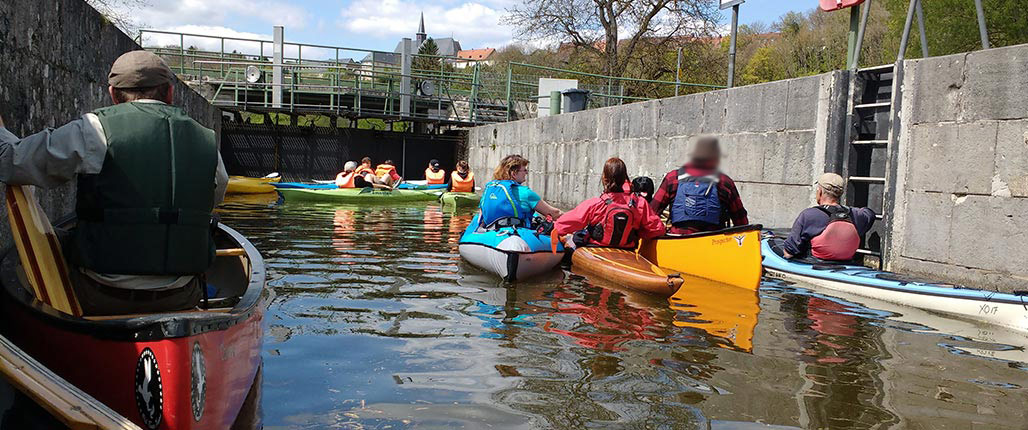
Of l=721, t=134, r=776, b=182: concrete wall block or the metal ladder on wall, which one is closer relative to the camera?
the metal ladder on wall

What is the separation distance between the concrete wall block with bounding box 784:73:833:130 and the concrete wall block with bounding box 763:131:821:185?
0.12 meters

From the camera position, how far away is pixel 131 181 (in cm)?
303

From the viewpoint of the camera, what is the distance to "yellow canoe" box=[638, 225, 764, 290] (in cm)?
747

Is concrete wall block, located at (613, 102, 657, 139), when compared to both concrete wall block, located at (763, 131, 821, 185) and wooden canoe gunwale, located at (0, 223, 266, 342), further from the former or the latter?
wooden canoe gunwale, located at (0, 223, 266, 342)

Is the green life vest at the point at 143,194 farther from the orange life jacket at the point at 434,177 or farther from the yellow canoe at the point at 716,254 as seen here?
the orange life jacket at the point at 434,177

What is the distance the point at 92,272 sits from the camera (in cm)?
320

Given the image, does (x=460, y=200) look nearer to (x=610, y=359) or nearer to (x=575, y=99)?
(x=575, y=99)

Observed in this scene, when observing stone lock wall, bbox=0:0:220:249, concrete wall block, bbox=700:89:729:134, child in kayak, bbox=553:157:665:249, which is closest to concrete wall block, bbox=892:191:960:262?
child in kayak, bbox=553:157:665:249

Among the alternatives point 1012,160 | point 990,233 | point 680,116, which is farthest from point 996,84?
point 680,116

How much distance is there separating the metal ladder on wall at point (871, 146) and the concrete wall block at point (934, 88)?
0.26 m

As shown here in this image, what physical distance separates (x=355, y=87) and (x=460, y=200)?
8.73 meters

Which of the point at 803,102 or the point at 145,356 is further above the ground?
the point at 803,102

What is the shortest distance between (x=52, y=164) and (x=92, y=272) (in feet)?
1.55

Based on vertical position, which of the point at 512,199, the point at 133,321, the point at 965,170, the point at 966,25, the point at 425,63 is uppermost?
the point at 966,25
